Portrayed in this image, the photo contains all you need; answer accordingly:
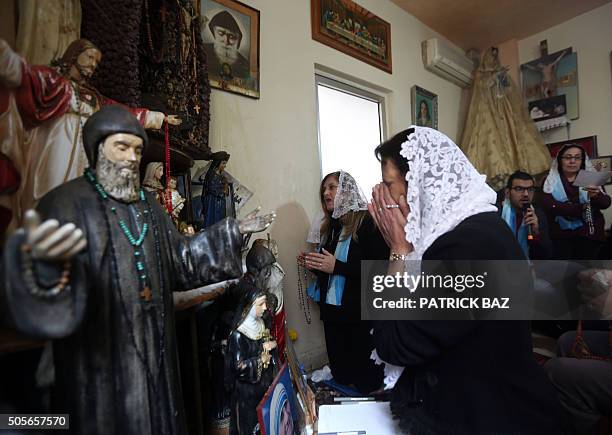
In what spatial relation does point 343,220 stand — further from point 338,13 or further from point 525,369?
point 338,13

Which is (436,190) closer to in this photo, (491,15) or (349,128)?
(349,128)

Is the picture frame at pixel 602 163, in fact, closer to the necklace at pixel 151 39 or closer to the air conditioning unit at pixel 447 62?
the air conditioning unit at pixel 447 62

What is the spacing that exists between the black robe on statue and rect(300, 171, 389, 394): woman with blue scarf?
135 cm

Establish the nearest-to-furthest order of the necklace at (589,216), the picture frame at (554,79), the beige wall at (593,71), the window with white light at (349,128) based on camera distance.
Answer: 1. the window with white light at (349,128)
2. the necklace at (589,216)
3. the beige wall at (593,71)
4. the picture frame at (554,79)

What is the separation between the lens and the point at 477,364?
95 cm

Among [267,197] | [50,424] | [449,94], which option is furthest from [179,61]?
[449,94]

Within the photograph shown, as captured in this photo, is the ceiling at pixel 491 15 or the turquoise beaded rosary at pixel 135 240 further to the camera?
the ceiling at pixel 491 15

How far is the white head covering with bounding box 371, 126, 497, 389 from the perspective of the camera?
1.01 meters

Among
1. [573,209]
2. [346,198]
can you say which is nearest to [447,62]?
[573,209]

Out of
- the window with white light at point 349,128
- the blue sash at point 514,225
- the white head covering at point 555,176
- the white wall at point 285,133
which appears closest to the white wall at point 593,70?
the white head covering at point 555,176

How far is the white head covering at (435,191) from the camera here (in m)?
1.01

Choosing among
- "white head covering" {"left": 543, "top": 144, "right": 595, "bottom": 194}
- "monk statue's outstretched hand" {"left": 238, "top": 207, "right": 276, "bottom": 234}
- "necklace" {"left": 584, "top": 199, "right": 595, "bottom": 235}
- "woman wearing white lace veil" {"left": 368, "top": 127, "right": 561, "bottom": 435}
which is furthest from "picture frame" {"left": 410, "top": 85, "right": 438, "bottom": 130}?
"monk statue's outstretched hand" {"left": 238, "top": 207, "right": 276, "bottom": 234}

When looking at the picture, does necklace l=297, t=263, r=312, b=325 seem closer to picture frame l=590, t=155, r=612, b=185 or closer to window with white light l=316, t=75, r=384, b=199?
window with white light l=316, t=75, r=384, b=199

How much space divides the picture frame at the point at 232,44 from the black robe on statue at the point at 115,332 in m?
1.41
